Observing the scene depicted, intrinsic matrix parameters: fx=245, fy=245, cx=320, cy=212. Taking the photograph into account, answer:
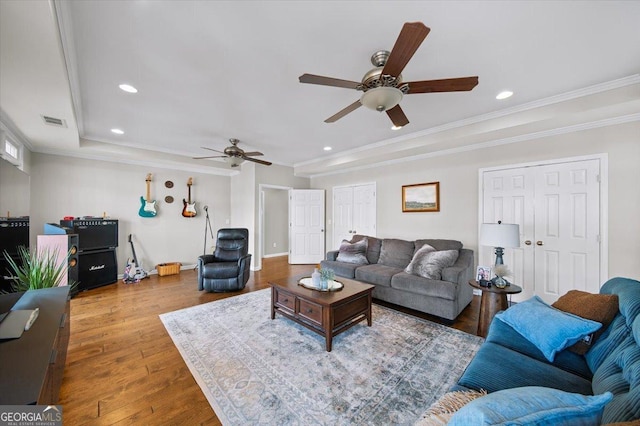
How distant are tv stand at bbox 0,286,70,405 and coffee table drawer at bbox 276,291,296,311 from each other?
1780 millimetres

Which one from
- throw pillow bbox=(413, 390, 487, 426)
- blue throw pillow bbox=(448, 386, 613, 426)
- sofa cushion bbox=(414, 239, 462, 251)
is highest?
sofa cushion bbox=(414, 239, 462, 251)

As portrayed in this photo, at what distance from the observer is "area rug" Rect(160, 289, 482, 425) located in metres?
1.63

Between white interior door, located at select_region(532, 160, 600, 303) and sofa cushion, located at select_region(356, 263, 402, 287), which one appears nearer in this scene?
white interior door, located at select_region(532, 160, 600, 303)

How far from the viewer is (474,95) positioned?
2.68 metres

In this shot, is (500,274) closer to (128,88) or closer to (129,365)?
(129,365)

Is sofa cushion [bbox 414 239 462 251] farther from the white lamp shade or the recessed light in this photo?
the recessed light

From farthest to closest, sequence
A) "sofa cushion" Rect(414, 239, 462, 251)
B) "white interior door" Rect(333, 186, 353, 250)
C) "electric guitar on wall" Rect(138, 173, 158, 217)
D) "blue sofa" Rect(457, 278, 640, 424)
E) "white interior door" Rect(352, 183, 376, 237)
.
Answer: "white interior door" Rect(333, 186, 353, 250) → "white interior door" Rect(352, 183, 376, 237) → "electric guitar on wall" Rect(138, 173, 158, 217) → "sofa cushion" Rect(414, 239, 462, 251) → "blue sofa" Rect(457, 278, 640, 424)

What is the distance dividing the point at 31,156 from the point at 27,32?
12.6ft

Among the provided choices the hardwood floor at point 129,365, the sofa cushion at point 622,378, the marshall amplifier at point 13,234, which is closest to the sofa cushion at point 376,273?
the hardwood floor at point 129,365

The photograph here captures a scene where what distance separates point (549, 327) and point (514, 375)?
1.69 feet

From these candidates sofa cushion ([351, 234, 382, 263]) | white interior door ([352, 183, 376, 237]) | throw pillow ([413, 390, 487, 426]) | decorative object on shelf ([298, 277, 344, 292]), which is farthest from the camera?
white interior door ([352, 183, 376, 237])

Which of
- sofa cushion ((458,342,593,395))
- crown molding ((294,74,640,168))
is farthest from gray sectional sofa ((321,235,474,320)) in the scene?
crown molding ((294,74,640,168))

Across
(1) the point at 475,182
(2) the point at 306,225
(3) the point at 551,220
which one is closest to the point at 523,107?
(1) the point at 475,182

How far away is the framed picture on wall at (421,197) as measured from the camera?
439 centimetres
